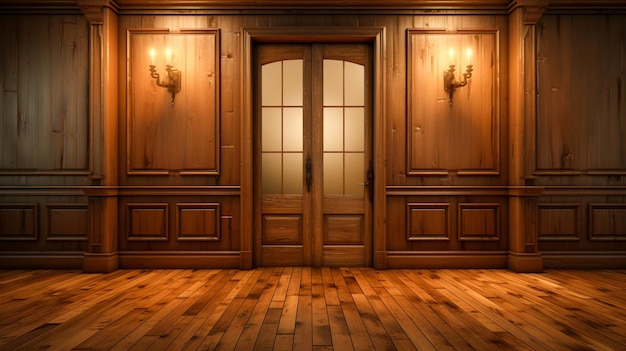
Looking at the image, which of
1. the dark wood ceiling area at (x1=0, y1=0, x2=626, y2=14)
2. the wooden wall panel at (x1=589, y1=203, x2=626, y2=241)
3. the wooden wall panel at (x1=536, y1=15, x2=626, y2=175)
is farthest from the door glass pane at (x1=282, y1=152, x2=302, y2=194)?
the wooden wall panel at (x1=589, y1=203, x2=626, y2=241)

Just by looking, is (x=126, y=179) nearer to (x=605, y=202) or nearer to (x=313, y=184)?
(x=313, y=184)

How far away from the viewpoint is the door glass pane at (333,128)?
16.0 ft

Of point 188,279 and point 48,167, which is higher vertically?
point 48,167

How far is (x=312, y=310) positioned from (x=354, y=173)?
2056 millimetres

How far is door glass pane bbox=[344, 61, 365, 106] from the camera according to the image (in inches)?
193

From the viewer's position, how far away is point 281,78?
4.91 metres

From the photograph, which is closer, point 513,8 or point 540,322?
point 540,322

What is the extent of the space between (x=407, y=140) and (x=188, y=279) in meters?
2.52

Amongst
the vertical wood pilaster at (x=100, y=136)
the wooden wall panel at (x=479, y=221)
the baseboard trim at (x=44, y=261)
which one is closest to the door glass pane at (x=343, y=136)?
the wooden wall panel at (x=479, y=221)

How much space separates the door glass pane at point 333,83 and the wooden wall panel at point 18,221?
10.6ft

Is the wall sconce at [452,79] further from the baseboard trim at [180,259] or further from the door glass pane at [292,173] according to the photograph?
the baseboard trim at [180,259]

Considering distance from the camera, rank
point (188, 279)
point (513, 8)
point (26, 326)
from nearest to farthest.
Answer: point (26, 326)
point (188, 279)
point (513, 8)

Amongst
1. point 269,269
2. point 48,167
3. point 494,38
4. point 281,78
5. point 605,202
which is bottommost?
point 269,269

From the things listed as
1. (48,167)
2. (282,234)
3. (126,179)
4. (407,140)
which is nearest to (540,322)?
(407,140)
